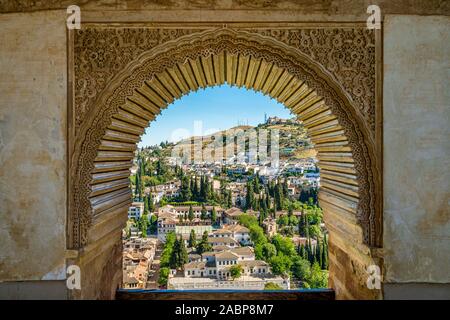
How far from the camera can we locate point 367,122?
274cm

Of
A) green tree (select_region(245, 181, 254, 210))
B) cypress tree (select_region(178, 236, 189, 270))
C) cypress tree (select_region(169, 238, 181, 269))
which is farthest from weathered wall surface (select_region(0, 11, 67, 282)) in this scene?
green tree (select_region(245, 181, 254, 210))

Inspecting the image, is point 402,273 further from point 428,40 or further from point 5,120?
point 5,120

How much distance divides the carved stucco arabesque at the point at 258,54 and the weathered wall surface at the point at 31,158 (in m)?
0.19

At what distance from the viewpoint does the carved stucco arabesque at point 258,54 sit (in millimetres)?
2727

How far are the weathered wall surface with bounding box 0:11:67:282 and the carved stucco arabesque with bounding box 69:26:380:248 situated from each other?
0.61 feet

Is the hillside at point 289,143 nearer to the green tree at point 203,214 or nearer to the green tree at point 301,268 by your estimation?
the green tree at point 301,268

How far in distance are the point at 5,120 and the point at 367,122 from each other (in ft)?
11.1

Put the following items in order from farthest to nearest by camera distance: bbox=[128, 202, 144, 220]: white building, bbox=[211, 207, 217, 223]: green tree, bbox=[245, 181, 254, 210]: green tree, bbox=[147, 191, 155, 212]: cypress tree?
bbox=[211, 207, 217, 223]: green tree → bbox=[128, 202, 144, 220]: white building → bbox=[245, 181, 254, 210]: green tree → bbox=[147, 191, 155, 212]: cypress tree

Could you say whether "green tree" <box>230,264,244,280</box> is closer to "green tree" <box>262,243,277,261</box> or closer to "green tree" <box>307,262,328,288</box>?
"green tree" <box>262,243,277,261</box>

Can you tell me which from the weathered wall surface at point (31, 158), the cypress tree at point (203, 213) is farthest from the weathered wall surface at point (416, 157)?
the cypress tree at point (203, 213)

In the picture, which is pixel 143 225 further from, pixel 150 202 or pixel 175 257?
pixel 175 257

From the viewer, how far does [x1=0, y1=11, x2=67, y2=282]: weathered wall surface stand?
2.69 meters

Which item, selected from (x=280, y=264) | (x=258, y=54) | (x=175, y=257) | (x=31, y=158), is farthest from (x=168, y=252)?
(x=258, y=54)

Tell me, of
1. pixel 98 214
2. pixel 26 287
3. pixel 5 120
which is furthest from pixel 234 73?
pixel 26 287
